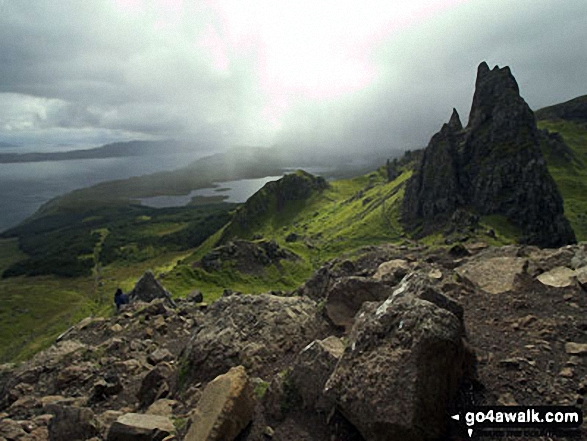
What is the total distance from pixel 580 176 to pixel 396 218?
9723 cm

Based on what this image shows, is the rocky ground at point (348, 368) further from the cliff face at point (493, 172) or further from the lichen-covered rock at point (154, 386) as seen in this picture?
the cliff face at point (493, 172)

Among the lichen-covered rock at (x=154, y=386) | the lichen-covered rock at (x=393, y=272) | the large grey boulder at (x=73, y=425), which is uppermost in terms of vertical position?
the lichen-covered rock at (x=393, y=272)

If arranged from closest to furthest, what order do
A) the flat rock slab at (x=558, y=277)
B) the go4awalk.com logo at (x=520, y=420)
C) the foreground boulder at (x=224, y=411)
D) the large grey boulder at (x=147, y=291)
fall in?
the go4awalk.com logo at (x=520, y=420), the foreground boulder at (x=224, y=411), the flat rock slab at (x=558, y=277), the large grey boulder at (x=147, y=291)

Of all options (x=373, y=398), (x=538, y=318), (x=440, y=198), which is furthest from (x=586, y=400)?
(x=440, y=198)

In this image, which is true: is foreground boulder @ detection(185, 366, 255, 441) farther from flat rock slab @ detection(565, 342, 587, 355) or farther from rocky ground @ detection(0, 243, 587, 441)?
flat rock slab @ detection(565, 342, 587, 355)

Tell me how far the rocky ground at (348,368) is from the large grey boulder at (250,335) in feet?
0.22

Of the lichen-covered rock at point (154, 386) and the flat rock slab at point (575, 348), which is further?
the lichen-covered rock at point (154, 386)

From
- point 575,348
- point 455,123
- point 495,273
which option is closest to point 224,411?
point 575,348

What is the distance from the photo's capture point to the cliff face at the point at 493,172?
127500 mm

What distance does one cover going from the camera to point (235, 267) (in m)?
115

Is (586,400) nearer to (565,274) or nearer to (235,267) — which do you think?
(565,274)

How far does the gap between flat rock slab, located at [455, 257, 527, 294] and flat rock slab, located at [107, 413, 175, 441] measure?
13.8 meters

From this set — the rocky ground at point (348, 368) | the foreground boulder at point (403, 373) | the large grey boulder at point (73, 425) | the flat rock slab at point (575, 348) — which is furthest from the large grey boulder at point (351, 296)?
the large grey boulder at point (73, 425)

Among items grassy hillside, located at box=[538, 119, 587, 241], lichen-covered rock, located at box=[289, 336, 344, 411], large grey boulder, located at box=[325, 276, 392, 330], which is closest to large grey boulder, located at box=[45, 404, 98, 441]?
lichen-covered rock, located at box=[289, 336, 344, 411]
